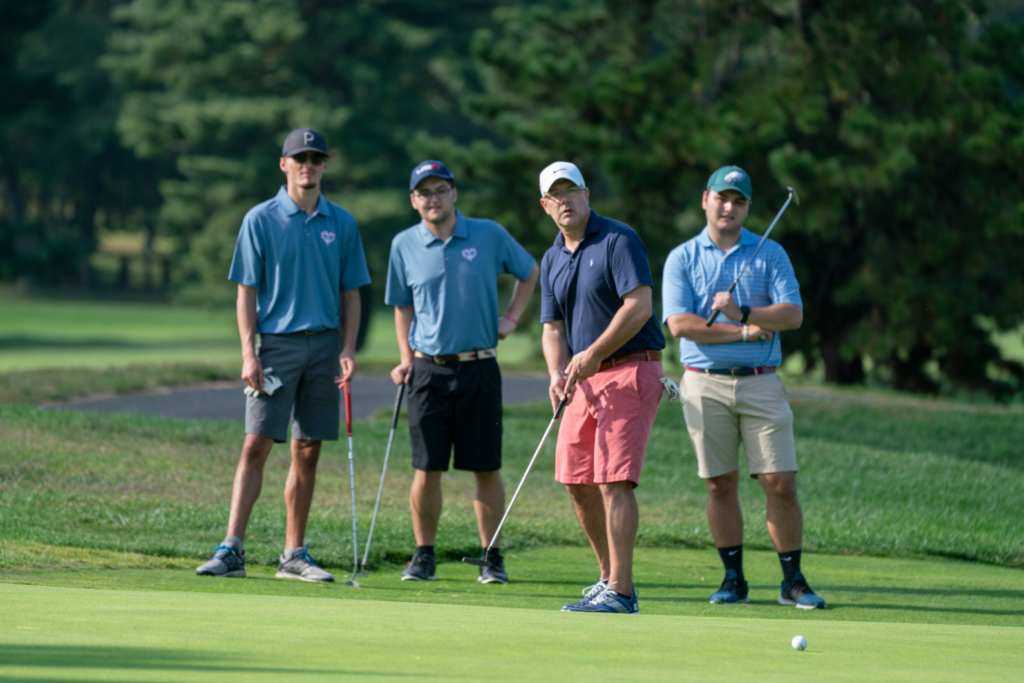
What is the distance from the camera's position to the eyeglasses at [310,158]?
6258 mm

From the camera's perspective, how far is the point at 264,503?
27.5 feet

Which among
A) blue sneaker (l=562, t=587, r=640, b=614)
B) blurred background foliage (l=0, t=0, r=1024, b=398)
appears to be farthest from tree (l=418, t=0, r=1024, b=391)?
blue sneaker (l=562, t=587, r=640, b=614)

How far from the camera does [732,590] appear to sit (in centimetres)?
592

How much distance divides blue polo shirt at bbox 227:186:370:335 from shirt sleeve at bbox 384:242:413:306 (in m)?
0.34

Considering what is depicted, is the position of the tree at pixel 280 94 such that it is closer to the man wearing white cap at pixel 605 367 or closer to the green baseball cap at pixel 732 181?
the green baseball cap at pixel 732 181

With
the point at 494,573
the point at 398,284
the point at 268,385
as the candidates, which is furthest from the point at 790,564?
the point at 268,385

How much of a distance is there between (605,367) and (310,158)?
196 cm

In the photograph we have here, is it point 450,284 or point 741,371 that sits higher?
point 450,284

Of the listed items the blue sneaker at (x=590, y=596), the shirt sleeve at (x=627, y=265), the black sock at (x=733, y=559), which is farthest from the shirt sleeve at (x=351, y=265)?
the black sock at (x=733, y=559)

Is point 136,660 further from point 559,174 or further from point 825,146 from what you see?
point 825,146

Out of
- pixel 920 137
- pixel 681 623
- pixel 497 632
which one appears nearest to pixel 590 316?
pixel 681 623

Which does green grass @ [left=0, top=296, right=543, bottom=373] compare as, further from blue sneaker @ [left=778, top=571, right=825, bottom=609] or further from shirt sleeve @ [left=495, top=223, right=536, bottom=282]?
blue sneaker @ [left=778, top=571, right=825, bottom=609]

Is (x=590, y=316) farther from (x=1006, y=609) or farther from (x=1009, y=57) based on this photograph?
(x=1009, y=57)

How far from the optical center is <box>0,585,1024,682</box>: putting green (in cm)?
304
